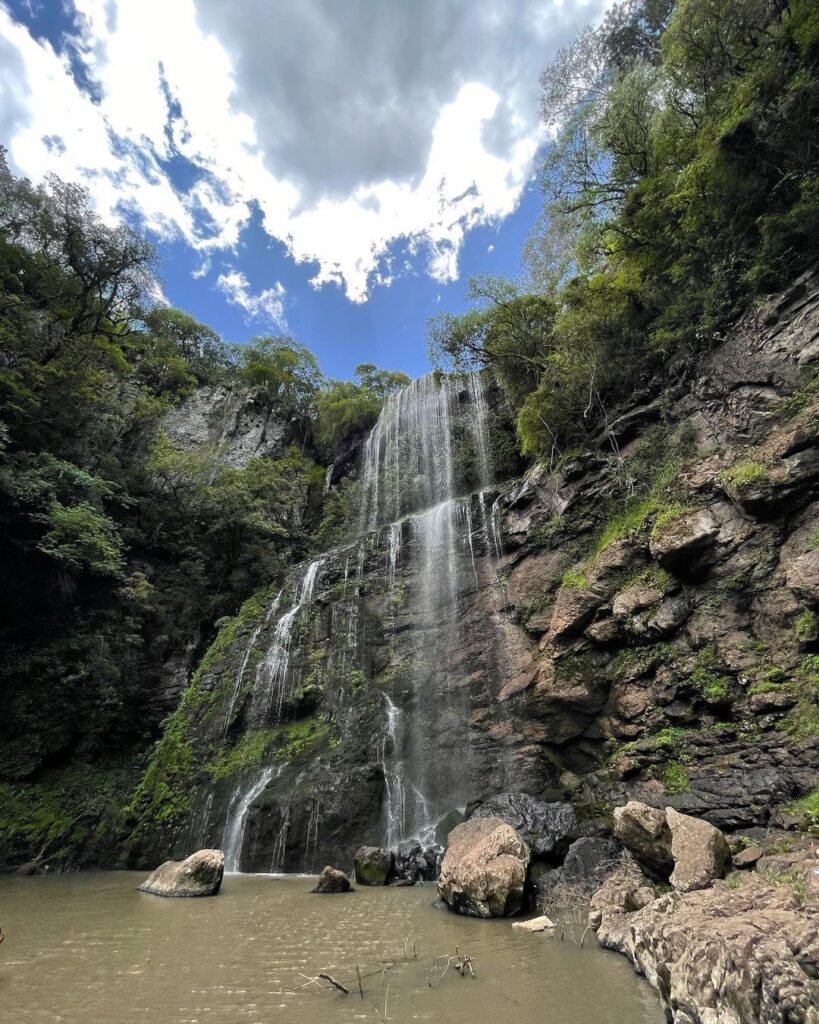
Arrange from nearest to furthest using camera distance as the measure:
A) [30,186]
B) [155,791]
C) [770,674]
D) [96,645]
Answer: [770,674] → [155,791] → [96,645] → [30,186]

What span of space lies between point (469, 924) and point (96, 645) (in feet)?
43.0

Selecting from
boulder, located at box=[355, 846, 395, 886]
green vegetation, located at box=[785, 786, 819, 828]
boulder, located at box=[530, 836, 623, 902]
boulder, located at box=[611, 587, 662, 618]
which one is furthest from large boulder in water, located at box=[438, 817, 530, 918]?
boulder, located at box=[611, 587, 662, 618]

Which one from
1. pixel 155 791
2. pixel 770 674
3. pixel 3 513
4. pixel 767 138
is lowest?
pixel 155 791

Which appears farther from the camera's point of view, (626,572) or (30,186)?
(30,186)

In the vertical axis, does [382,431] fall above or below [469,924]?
above

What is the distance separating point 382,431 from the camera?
25375 millimetres

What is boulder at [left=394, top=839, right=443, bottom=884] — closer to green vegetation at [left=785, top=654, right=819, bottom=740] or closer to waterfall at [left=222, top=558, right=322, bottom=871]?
waterfall at [left=222, top=558, right=322, bottom=871]

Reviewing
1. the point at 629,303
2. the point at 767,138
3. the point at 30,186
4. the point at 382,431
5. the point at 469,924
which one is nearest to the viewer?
the point at 469,924

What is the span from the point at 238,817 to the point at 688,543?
1007 cm

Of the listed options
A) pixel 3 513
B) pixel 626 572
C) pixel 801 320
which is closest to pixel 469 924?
pixel 626 572

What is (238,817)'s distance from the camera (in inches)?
408

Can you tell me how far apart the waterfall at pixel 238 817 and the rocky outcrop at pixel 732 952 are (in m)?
7.90

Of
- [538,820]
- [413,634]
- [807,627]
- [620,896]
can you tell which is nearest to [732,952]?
[620,896]

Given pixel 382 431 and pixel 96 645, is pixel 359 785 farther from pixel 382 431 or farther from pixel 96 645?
pixel 382 431
